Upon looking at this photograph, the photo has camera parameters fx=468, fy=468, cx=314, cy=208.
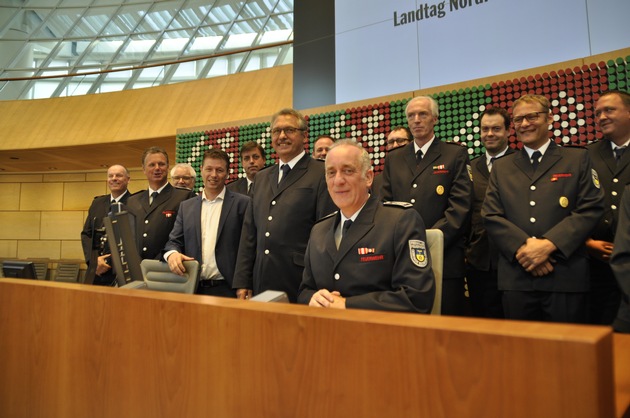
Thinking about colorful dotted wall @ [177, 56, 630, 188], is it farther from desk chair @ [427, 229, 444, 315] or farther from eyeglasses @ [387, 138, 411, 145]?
desk chair @ [427, 229, 444, 315]

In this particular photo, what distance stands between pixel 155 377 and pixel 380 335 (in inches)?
24.5

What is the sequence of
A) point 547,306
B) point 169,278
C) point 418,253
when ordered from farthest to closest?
point 169,278
point 547,306
point 418,253

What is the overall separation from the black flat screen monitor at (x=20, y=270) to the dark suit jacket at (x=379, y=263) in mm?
1370

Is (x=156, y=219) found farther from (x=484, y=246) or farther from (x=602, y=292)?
(x=602, y=292)

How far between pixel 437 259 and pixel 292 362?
1.03 m

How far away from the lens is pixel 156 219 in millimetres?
3344

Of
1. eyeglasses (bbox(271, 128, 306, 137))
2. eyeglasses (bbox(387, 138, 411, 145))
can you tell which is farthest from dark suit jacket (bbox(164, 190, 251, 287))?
eyeglasses (bbox(387, 138, 411, 145))

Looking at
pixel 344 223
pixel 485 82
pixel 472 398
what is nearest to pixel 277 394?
pixel 472 398

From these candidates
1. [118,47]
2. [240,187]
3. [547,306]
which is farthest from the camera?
[118,47]

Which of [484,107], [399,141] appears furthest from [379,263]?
[484,107]

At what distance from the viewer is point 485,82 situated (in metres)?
3.83

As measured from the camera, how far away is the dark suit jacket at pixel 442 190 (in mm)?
2477

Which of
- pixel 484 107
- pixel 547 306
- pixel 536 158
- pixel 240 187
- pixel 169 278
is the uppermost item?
pixel 484 107

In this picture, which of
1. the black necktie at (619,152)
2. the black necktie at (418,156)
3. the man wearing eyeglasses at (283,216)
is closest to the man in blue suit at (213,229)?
the man wearing eyeglasses at (283,216)
